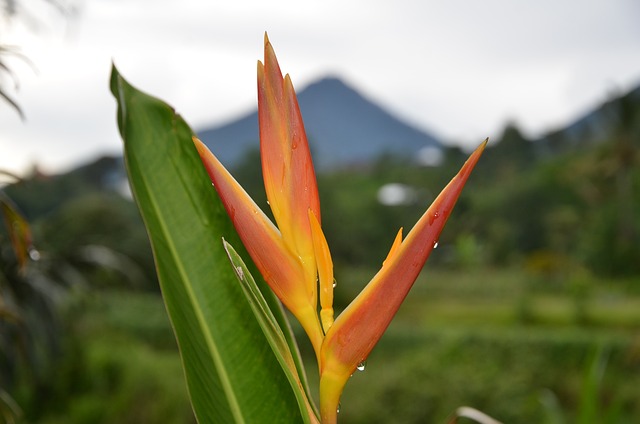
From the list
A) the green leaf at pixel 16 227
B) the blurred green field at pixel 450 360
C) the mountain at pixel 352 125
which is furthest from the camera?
the mountain at pixel 352 125

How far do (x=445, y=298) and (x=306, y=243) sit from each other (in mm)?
12210

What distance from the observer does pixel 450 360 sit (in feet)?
20.2

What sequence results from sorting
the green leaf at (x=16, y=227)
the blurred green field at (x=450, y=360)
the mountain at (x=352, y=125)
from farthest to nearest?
the mountain at (x=352, y=125) → the blurred green field at (x=450, y=360) → the green leaf at (x=16, y=227)

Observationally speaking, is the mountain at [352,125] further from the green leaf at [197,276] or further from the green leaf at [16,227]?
the green leaf at [197,276]

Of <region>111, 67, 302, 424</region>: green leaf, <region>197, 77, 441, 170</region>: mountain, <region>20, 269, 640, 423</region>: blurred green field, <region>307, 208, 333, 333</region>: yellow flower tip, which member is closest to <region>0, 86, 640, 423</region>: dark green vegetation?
<region>20, 269, 640, 423</region>: blurred green field

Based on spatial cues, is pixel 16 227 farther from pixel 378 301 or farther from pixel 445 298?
pixel 445 298

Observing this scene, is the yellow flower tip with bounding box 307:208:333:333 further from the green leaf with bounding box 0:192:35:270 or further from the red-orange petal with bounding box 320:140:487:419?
the green leaf with bounding box 0:192:35:270

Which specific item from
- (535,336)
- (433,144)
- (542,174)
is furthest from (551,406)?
(433,144)

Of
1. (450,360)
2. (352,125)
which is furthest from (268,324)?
(352,125)

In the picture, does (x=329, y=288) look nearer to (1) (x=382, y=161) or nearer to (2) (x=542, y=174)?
(2) (x=542, y=174)

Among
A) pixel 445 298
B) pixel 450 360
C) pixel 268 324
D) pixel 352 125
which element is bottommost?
pixel 445 298

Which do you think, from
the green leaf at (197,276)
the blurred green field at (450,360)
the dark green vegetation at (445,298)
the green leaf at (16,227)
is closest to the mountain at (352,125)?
the dark green vegetation at (445,298)

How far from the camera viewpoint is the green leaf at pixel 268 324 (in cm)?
28

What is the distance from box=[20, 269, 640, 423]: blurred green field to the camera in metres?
3.71
